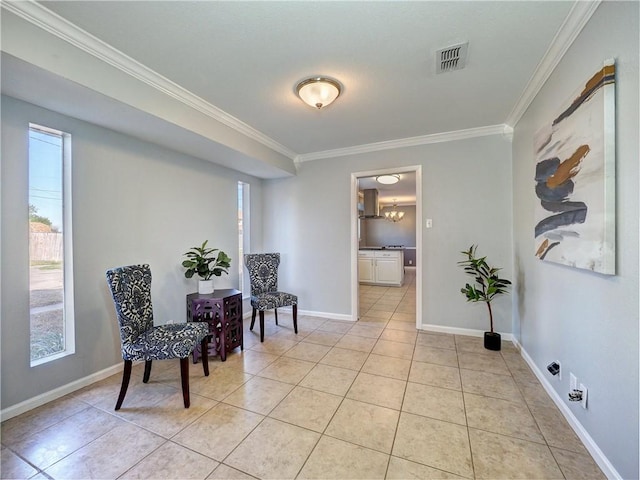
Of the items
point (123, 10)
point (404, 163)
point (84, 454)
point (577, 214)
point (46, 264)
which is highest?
point (123, 10)

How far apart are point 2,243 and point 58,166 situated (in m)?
0.71

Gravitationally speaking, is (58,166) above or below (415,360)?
above

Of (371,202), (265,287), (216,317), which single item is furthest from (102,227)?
(371,202)

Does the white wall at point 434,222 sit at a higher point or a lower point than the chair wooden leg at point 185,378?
higher

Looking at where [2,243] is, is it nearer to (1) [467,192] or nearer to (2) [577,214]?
(2) [577,214]

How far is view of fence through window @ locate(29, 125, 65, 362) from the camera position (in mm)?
1979

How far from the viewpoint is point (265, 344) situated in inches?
122

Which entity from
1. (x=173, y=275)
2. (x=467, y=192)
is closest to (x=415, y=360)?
(x=467, y=192)

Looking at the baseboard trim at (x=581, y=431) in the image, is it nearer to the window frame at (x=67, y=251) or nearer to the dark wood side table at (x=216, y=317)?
the dark wood side table at (x=216, y=317)

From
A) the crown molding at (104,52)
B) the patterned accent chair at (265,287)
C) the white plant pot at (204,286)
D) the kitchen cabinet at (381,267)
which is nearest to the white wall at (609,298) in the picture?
the patterned accent chair at (265,287)

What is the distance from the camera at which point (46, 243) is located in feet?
6.73

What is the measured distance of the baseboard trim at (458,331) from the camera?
3131 mm

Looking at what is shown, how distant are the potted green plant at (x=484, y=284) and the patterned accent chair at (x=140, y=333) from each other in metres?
2.87

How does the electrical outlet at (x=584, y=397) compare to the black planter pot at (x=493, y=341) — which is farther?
the black planter pot at (x=493, y=341)
